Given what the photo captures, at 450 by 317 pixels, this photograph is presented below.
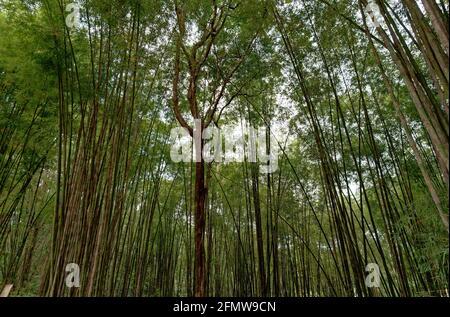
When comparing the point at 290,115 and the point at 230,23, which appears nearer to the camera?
the point at 230,23

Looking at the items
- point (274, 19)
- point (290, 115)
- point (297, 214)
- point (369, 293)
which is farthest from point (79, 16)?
point (297, 214)

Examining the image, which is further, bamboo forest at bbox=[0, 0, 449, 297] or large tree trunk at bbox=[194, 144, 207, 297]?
large tree trunk at bbox=[194, 144, 207, 297]

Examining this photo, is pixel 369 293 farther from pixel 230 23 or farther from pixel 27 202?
pixel 27 202

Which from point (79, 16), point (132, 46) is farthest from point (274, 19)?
point (79, 16)

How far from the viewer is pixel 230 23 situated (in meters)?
4.53

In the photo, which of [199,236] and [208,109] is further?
[208,109]

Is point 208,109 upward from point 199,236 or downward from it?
upward

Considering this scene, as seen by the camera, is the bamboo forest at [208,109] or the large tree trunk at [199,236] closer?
the bamboo forest at [208,109]

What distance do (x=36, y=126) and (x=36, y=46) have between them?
1.10m
